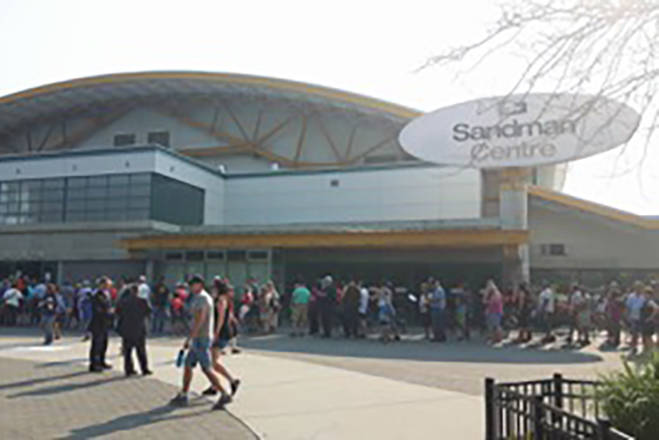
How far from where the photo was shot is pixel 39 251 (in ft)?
98.3

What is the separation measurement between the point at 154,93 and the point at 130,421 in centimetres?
3650

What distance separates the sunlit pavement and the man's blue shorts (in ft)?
2.49

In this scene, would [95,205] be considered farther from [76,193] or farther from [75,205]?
[76,193]

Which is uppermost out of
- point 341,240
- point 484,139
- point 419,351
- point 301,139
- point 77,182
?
point 301,139

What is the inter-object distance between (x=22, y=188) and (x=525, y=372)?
2699 cm

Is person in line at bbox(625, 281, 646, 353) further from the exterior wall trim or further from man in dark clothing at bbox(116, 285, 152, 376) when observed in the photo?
man in dark clothing at bbox(116, 285, 152, 376)

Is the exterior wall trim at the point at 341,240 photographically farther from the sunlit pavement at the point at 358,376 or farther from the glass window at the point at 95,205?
the sunlit pavement at the point at 358,376

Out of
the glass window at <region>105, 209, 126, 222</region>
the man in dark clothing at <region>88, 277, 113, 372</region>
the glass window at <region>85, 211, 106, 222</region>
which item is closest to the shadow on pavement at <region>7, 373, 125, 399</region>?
the man in dark clothing at <region>88, 277, 113, 372</region>

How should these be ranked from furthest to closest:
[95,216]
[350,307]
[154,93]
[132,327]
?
[154,93], [95,216], [350,307], [132,327]

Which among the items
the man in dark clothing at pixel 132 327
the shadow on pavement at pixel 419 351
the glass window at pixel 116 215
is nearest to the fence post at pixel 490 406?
the man in dark clothing at pixel 132 327

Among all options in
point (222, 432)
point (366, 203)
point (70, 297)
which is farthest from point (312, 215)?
point (222, 432)

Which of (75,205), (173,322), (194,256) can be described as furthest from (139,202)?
(173,322)

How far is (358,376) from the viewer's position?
11.2 metres

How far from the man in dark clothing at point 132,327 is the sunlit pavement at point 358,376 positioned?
47 centimetres
